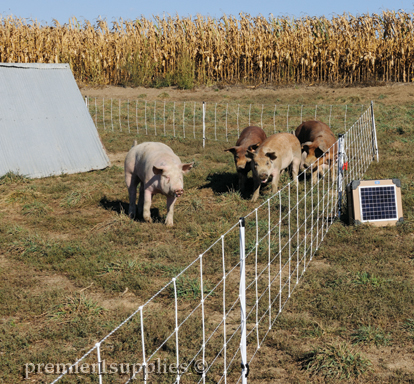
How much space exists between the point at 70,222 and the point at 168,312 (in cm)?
349

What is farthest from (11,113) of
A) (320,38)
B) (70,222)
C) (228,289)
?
(320,38)

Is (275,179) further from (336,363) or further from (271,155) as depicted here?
(336,363)

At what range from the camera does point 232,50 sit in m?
24.1

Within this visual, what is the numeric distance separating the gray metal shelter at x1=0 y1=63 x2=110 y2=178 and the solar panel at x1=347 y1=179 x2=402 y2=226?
635 centimetres

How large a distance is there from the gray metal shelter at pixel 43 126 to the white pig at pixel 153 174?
357 centimetres

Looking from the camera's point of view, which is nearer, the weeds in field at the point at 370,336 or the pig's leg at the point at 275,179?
the weeds in field at the point at 370,336

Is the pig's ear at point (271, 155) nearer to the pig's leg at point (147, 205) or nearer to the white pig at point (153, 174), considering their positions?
the white pig at point (153, 174)

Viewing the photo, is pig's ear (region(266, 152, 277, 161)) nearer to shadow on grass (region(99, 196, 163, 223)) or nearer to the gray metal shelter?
shadow on grass (region(99, 196, 163, 223))

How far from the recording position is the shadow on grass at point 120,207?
27.5 ft

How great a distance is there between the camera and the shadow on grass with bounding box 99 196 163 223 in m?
8.39

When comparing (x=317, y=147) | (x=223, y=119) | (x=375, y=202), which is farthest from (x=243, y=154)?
(x=223, y=119)

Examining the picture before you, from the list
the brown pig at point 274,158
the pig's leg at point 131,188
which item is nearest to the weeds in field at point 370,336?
the brown pig at point 274,158

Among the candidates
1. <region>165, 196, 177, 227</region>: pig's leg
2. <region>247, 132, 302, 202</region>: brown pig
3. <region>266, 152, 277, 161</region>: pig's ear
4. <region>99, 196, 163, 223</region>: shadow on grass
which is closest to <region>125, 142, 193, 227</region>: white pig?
<region>165, 196, 177, 227</region>: pig's leg

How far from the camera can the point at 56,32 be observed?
25.2m
